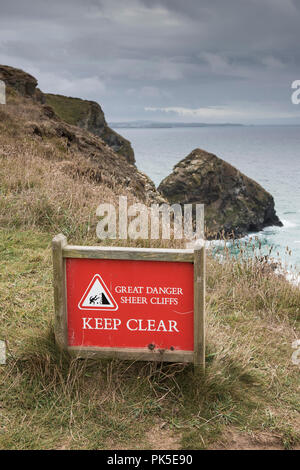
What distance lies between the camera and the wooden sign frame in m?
3.41

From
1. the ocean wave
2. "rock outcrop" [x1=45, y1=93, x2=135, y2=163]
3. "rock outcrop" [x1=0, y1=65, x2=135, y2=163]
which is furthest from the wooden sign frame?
the ocean wave

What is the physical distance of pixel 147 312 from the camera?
139 inches

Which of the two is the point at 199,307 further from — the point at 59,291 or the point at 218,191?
the point at 218,191

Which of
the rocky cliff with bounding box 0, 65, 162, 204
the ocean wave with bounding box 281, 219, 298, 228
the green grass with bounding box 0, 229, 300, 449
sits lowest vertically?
the ocean wave with bounding box 281, 219, 298, 228

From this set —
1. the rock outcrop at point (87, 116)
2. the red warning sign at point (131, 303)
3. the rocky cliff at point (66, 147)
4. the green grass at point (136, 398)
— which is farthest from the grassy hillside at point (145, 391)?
the rock outcrop at point (87, 116)

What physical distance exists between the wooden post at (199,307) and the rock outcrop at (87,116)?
34888 millimetres

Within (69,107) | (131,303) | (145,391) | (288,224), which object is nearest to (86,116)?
(69,107)

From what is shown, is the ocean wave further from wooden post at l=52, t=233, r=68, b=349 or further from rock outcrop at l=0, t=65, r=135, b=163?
wooden post at l=52, t=233, r=68, b=349

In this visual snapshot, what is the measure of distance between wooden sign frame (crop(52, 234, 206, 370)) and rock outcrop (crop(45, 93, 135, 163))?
34568 millimetres

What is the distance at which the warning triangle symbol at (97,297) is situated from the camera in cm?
354

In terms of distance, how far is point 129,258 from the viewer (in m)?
3.47

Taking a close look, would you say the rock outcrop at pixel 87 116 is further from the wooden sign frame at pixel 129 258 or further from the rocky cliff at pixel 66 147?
the wooden sign frame at pixel 129 258
